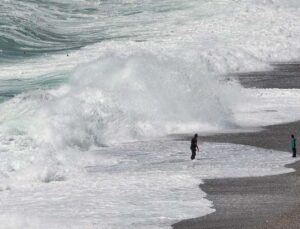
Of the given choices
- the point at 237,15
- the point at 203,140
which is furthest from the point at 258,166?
the point at 237,15

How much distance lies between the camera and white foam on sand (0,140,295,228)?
691 inches

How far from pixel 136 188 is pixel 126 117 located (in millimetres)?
9487

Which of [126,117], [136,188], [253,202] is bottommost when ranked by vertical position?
[253,202]

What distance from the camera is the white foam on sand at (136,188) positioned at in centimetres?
1756

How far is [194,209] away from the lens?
60.5 ft

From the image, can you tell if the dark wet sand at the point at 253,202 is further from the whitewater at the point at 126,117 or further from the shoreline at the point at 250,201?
the whitewater at the point at 126,117

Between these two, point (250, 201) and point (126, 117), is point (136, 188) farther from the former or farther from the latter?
point (126, 117)

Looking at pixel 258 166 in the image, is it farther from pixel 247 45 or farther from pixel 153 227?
pixel 247 45

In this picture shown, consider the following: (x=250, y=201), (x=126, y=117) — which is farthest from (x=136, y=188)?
(x=126, y=117)

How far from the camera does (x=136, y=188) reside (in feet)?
66.7

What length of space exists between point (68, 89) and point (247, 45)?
74.2ft

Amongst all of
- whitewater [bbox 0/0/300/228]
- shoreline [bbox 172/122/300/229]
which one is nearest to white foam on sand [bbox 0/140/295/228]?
whitewater [bbox 0/0/300/228]

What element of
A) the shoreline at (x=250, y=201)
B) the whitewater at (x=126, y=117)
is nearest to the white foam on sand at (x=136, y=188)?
the whitewater at (x=126, y=117)

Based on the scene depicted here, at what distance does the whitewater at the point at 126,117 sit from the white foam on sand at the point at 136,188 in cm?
2
